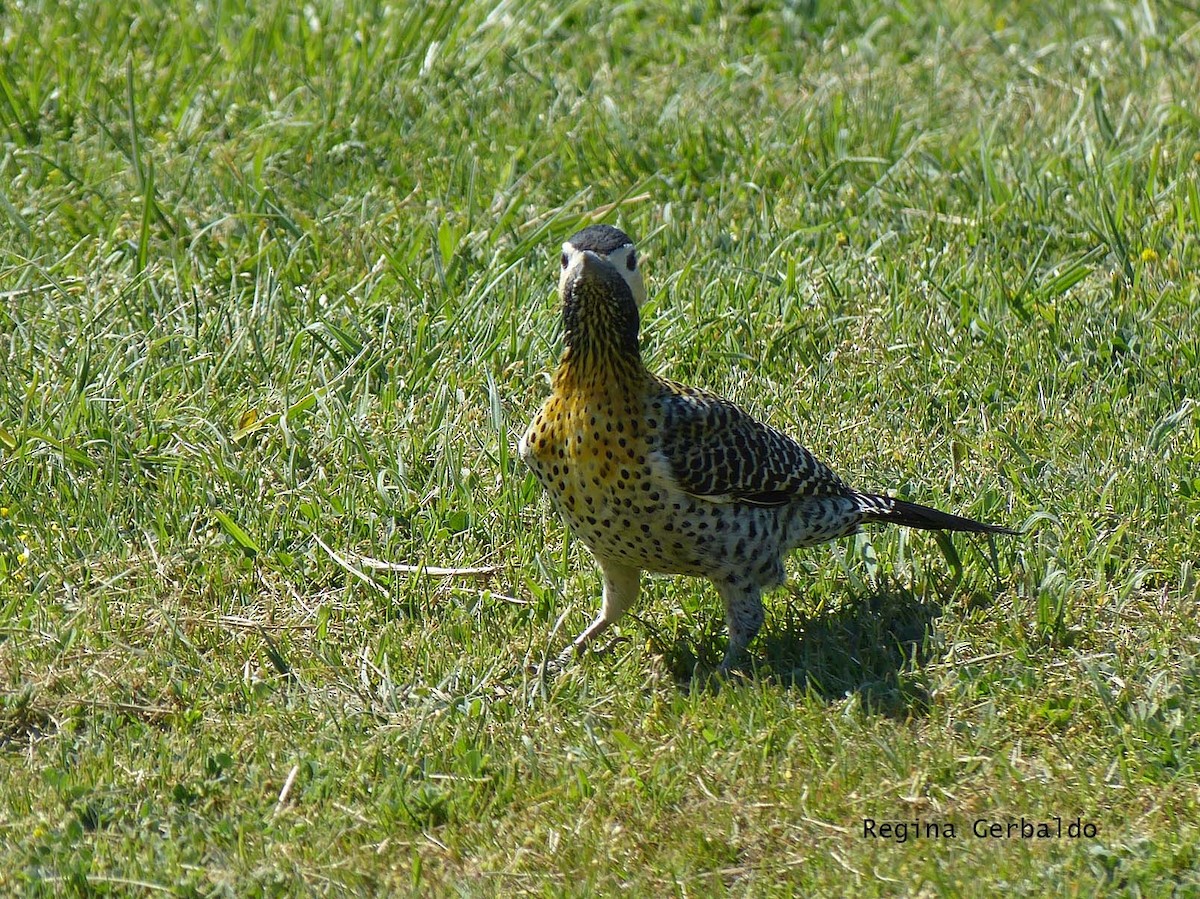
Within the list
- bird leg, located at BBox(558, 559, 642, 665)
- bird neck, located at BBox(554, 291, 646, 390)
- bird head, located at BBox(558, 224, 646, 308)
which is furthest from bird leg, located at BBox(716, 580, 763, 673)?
bird head, located at BBox(558, 224, 646, 308)

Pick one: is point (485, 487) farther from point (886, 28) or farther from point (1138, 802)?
point (886, 28)

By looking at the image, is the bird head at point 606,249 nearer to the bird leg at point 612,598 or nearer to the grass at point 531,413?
the bird leg at point 612,598

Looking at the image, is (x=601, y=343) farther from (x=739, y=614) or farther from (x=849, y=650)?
(x=849, y=650)

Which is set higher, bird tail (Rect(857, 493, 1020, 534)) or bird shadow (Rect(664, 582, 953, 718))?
bird tail (Rect(857, 493, 1020, 534))

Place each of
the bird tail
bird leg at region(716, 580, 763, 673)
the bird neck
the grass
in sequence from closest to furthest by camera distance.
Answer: the grass, the bird neck, bird leg at region(716, 580, 763, 673), the bird tail

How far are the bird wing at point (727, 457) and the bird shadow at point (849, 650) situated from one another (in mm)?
413

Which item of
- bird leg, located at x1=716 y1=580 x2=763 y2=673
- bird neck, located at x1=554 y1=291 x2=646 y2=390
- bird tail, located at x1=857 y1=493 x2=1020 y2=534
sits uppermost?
bird neck, located at x1=554 y1=291 x2=646 y2=390

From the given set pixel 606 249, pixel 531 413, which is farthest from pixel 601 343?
pixel 531 413

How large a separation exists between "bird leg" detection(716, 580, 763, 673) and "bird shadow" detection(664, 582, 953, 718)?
0.17ft

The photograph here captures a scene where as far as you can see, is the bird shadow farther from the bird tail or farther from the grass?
the bird tail

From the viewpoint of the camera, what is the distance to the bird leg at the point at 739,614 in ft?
16.7

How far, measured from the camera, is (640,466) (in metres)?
4.89

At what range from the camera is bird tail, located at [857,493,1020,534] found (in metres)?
5.29

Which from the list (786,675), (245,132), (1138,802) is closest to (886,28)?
(245,132)
